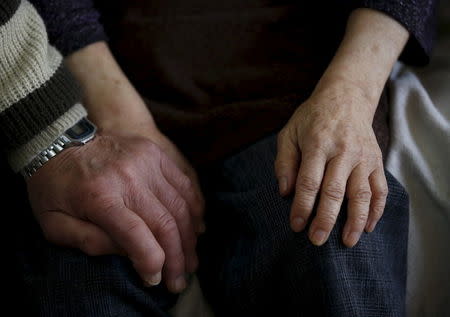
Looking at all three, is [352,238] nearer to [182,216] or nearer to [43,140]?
[182,216]

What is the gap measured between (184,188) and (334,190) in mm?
233

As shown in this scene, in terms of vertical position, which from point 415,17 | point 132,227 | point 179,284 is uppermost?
point 415,17

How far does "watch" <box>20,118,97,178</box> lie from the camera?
0.72 meters

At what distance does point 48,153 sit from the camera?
72 centimetres

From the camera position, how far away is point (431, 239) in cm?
71

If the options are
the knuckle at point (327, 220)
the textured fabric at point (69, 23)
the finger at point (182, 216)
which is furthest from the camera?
the textured fabric at point (69, 23)

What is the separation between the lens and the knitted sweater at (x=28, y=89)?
678mm

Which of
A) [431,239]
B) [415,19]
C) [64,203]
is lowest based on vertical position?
[431,239]

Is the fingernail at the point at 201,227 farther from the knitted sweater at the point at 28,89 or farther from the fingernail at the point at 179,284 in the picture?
the knitted sweater at the point at 28,89

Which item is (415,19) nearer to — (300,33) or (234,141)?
(300,33)

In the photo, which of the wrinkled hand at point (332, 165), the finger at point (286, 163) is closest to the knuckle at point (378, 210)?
the wrinkled hand at point (332, 165)

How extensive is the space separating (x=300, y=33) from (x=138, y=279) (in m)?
0.47

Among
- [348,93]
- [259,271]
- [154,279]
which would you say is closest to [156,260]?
[154,279]

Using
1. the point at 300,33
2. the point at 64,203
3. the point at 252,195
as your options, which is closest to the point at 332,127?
the point at 252,195
